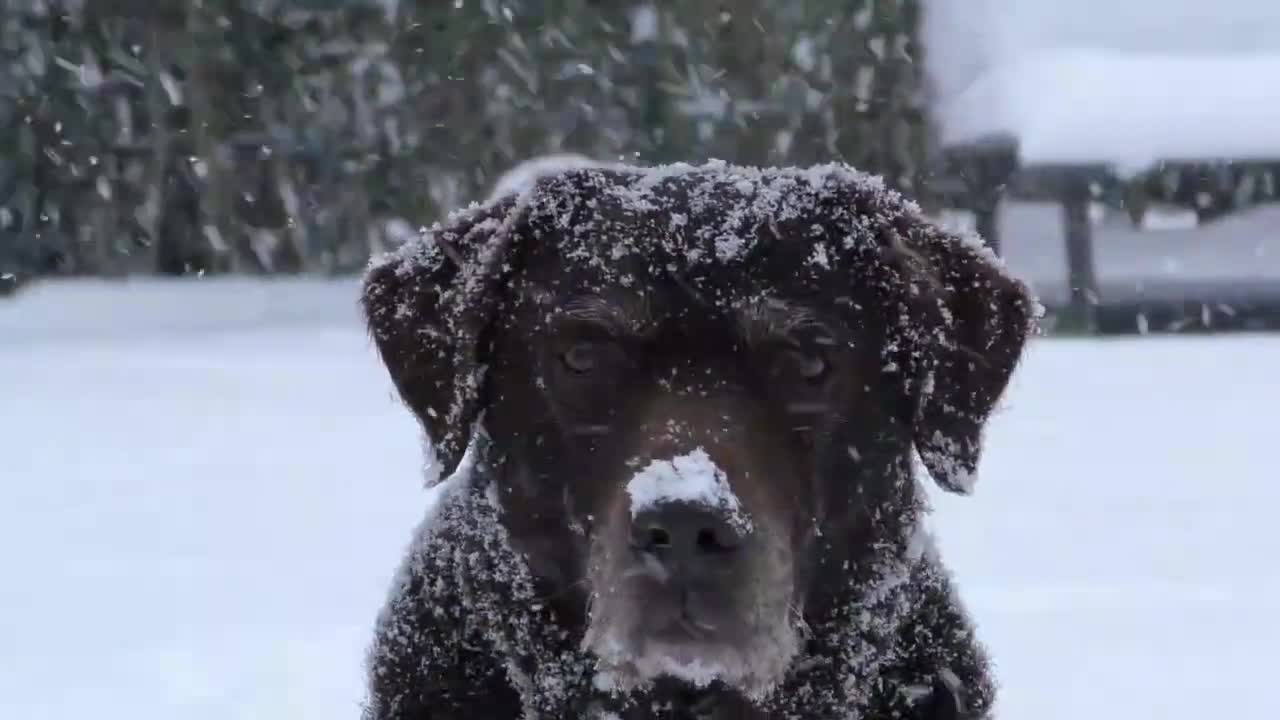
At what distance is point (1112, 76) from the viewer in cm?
764

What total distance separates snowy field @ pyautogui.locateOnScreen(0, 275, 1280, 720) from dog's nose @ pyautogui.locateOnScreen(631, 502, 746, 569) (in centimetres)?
172

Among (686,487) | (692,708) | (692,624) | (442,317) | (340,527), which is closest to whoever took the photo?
(686,487)

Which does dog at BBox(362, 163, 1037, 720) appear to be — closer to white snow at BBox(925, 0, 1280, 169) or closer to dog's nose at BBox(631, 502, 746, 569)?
dog's nose at BBox(631, 502, 746, 569)

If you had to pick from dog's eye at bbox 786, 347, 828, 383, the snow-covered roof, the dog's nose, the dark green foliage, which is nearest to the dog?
dog's eye at bbox 786, 347, 828, 383

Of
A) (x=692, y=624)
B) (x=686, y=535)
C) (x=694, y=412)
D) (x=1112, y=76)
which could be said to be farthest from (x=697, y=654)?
(x=1112, y=76)

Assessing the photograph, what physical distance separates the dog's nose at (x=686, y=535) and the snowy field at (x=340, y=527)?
1720 millimetres

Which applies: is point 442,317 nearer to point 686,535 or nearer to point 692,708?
point 686,535

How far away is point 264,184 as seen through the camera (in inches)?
316

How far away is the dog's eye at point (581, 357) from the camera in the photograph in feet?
7.59

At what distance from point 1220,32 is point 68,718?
276 inches

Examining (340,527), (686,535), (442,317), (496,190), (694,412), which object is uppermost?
(496,190)

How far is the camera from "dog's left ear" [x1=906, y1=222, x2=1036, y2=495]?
2.40 m

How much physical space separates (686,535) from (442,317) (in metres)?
0.66

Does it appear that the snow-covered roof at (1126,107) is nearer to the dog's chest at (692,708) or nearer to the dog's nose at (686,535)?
the dog's chest at (692,708)
